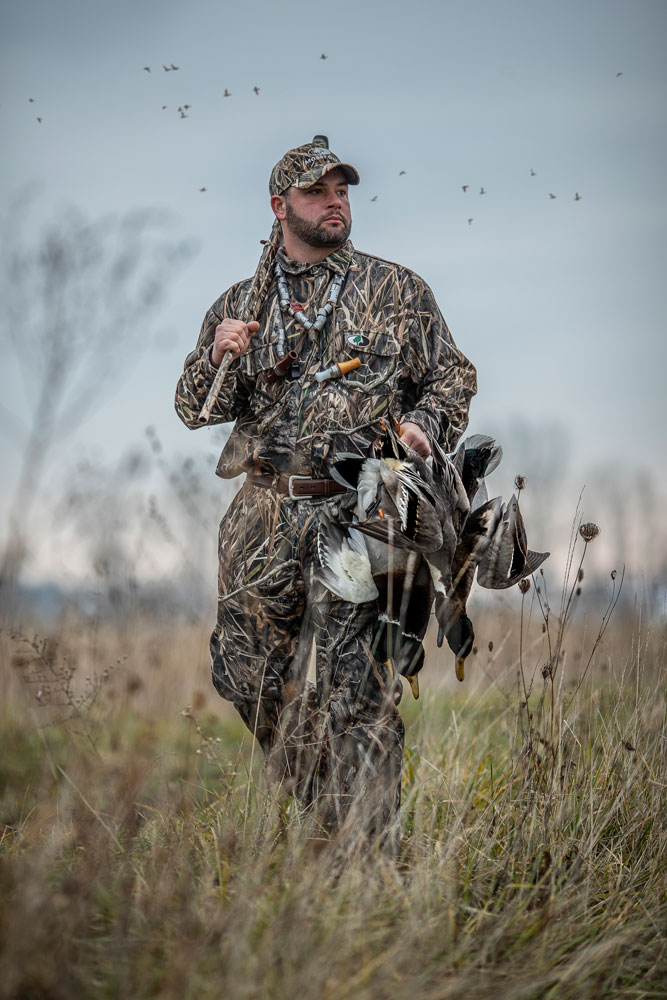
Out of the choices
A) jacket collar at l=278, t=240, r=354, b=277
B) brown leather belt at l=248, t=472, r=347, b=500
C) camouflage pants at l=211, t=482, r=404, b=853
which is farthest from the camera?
jacket collar at l=278, t=240, r=354, b=277

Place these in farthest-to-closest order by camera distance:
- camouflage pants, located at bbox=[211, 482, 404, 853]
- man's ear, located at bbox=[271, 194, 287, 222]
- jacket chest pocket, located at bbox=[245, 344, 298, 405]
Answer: man's ear, located at bbox=[271, 194, 287, 222] < jacket chest pocket, located at bbox=[245, 344, 298, 405] < camouflage pants, located at bbox=[211, 482, 404, 853]

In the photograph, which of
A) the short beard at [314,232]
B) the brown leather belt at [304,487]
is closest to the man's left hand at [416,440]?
the brown leather belt at [304,487]

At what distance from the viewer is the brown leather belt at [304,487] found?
4266 millimetres

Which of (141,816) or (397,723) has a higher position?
(397,723)

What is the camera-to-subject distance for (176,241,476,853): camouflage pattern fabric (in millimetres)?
4211

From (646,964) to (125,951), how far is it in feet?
5.24

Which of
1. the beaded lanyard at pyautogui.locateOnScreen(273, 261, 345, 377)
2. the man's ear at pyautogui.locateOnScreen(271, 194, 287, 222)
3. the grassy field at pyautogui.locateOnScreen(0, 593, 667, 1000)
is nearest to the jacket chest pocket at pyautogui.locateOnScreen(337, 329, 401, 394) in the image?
the beaded lanyard at pyautogui.locateOnScreen(273, 261, 345, 377)

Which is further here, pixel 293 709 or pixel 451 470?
pixel 293 709

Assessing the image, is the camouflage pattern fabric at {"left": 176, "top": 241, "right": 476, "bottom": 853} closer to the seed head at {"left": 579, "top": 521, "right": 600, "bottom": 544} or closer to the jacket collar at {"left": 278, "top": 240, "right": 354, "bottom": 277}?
the jacket collar at {"left": 278, "top": 240, "right": 354, "bottom": 277}

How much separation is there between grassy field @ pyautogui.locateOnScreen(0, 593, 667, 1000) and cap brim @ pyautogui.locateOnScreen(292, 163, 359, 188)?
228 cm

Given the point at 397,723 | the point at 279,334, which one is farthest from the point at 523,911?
the point at 279,334

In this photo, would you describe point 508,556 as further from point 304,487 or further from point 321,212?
point 321,212

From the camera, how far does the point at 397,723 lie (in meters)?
4.07

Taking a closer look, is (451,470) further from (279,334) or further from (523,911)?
(523,911)
